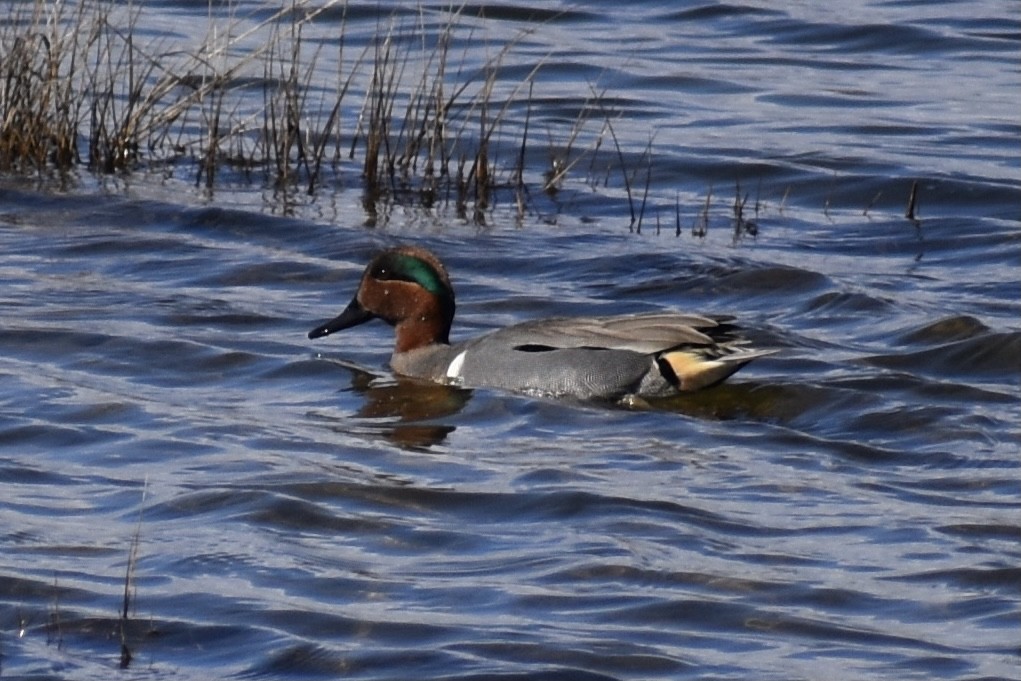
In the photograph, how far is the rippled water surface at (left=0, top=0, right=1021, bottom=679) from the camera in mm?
5145

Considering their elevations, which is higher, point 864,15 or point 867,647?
point 864,15

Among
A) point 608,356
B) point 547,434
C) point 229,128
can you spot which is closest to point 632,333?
point 608,356

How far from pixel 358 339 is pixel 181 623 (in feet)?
13.4

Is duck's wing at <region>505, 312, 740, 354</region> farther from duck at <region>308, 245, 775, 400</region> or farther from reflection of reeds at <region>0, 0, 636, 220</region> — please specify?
reflection of reeds at <region>0, 0, 636, 220</region>

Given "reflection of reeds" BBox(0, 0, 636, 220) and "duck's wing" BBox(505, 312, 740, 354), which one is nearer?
"duck's wing" BBox(505, 312, 740, 354)

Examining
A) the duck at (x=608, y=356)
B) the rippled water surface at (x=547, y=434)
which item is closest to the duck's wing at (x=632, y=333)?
the duck at (x=608, y=356)

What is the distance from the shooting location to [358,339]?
916 centimetres

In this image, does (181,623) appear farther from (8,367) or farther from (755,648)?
(8,367)

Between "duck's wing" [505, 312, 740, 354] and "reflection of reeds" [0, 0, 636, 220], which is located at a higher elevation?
"reflection of reeds" [0, 0, 636, 220]

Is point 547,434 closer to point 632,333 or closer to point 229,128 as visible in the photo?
point 632,333

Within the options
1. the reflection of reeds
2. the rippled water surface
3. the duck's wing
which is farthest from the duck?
the reflection of reeds

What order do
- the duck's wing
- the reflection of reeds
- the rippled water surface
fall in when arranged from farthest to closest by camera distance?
1. the reflection of reeds
2. the duck's wing
3. the rippled water surface

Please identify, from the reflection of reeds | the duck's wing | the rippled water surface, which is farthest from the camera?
the reflection of reeds

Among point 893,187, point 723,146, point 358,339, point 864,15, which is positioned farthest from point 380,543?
point 864,15
